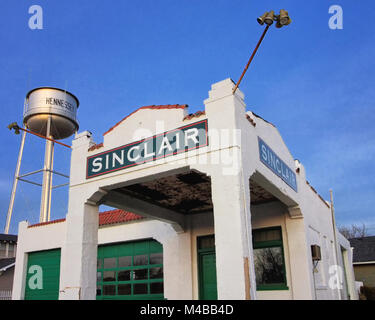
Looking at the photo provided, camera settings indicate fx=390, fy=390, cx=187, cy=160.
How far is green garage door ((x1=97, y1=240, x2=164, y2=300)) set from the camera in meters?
14.9

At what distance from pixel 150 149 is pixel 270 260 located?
20.6 ft

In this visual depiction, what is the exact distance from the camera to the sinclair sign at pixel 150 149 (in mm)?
8430

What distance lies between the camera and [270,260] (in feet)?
42.0

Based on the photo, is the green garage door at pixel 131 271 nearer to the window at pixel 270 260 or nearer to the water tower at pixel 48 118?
the window at pixel 270 260

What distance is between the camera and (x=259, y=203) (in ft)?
43.3

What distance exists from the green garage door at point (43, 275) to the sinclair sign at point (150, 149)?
8469 mm

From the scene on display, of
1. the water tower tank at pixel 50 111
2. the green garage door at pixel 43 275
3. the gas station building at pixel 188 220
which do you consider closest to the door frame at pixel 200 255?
the gas station building at pixel 188 220

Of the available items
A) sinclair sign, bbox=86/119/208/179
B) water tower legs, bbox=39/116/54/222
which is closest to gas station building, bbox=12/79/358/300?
sinclair sign, bbox=86/119/208/179

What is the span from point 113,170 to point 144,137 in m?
1.15

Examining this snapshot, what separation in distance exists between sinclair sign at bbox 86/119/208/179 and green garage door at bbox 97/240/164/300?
6.16 metres

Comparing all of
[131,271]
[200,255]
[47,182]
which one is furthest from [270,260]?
[47,182]

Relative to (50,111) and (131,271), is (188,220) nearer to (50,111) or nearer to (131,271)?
(131,271)
